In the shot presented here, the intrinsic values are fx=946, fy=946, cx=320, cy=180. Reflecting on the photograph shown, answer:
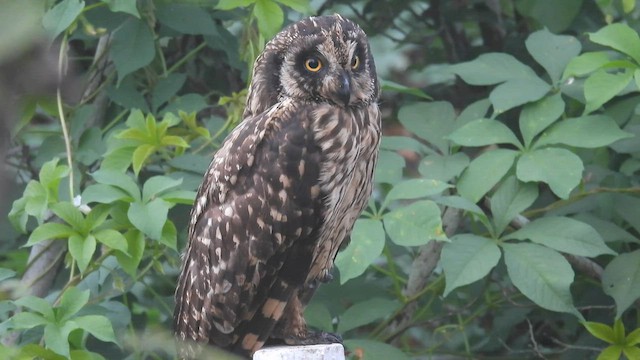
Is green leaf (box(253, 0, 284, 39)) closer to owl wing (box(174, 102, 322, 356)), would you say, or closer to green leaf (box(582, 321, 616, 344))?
owl wing (box(174, 102, 322, 356))

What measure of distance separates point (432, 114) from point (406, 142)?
22 centimetres

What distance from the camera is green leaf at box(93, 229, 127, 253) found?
7.95ft

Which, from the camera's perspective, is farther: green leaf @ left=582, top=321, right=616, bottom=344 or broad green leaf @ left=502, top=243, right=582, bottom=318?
green leaf @ left=582, top=321, right=616, bottom=344

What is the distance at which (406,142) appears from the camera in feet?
9.48

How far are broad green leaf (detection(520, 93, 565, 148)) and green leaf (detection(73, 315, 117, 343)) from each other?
1278 mm

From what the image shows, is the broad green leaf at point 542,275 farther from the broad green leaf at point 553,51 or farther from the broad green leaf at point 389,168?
the broad green leaf at point 553,51

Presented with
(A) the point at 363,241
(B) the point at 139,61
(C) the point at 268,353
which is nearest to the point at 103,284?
(B) the point at 139,61

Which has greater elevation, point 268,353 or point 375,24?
point 268,353

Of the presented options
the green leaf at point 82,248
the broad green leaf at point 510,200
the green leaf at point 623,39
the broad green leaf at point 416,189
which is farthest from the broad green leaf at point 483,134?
the green leaf at point 82,248

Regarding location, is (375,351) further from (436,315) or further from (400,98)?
(400,98)

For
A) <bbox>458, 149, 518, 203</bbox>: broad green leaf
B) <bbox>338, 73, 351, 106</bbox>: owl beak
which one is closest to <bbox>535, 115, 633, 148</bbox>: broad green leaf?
<bbox>458, 149, 518, 203</bbox>: broad green leaf

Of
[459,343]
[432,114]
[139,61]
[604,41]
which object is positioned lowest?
[459,343]

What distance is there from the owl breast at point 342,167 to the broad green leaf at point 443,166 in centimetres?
39

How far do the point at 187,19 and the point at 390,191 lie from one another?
0.95 m
